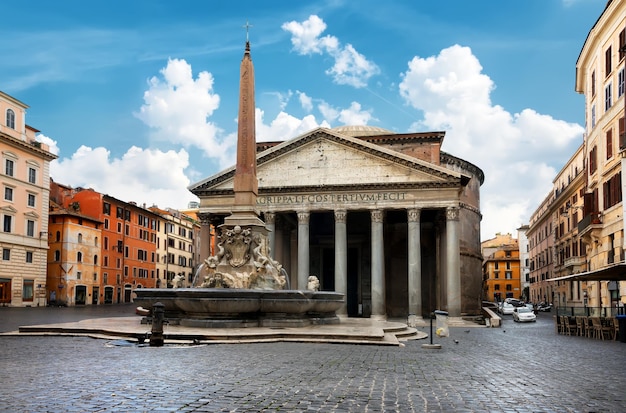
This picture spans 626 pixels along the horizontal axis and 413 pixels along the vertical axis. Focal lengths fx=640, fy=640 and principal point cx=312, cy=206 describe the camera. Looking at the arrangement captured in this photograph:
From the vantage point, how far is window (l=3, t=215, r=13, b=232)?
45.2 m

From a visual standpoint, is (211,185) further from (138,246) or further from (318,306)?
(138,246)

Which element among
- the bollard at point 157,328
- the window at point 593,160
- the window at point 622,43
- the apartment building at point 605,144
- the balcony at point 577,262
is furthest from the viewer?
the balcony at point 577,262

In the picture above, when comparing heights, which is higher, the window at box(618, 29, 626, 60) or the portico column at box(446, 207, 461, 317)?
the window at box(618, 29, 626, 60)

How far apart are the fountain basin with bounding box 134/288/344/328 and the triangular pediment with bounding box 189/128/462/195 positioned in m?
19.9

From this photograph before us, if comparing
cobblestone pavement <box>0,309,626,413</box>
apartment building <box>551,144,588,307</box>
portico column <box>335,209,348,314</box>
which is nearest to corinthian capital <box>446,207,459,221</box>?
portico column <box>335,209,348,314</box>

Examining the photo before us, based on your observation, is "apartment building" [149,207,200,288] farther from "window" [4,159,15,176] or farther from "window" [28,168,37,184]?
"window" [4,159,15,176]

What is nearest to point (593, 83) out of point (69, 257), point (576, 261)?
point (576, 261)

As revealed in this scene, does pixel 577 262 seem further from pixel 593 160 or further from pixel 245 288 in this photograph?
pixel 245 288

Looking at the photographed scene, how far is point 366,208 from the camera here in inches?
1441

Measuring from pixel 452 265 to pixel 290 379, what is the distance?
90.8 feet

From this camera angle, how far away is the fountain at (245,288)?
15852 millimetres

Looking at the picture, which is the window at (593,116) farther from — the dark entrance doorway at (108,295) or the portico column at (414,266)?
the dark entrance doorway at (108,295)

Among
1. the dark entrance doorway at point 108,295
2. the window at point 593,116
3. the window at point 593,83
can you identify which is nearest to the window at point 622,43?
the window at point 593,83

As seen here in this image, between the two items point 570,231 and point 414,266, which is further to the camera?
point 570,231
